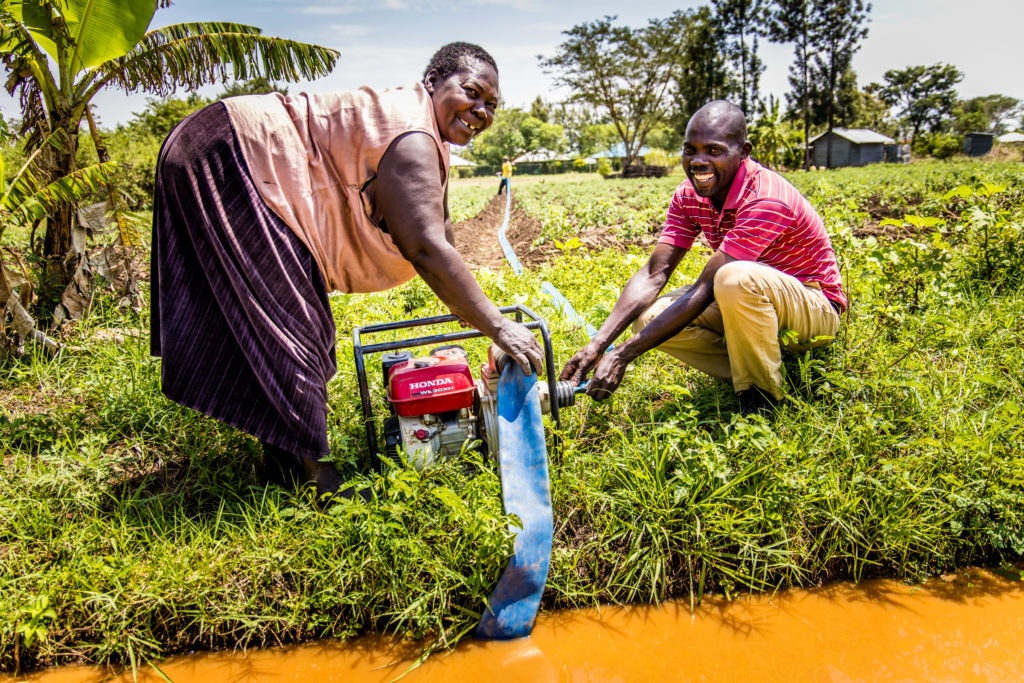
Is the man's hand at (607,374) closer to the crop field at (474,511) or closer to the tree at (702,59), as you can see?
the crop field at (474,511)

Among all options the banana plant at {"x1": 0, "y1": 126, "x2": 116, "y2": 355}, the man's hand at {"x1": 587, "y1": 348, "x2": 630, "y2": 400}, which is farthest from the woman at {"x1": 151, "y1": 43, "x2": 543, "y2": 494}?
the banana plant at {"x1": 0, "y1": 126, "x2": 116, "y2": 355}

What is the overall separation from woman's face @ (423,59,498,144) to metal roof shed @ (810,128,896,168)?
4661 centimetres

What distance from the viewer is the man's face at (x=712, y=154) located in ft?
9.37

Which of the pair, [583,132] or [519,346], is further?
[583,132]

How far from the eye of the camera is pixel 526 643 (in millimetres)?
2004

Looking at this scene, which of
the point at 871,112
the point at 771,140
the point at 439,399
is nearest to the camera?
the point at 439,399

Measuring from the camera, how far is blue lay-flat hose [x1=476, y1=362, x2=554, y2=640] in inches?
79.1

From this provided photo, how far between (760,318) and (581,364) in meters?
0.81

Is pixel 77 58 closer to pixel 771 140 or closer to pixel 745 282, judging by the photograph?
pixel 745 282

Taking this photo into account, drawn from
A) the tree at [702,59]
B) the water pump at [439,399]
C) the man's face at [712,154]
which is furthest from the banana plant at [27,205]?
the tree at [702,59]

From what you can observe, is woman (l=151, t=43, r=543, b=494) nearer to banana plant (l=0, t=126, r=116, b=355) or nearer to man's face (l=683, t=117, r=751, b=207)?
man's face (l=683, t=117, r=751, b=207)

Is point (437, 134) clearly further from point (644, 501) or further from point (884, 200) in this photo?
point (884, 200)

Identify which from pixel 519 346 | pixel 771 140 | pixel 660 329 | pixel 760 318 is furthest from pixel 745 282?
pixel 771 140

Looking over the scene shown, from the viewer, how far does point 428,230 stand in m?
2.08
